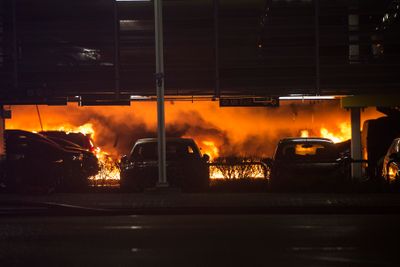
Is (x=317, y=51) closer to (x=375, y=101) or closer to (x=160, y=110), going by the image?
(x=375, y=101)

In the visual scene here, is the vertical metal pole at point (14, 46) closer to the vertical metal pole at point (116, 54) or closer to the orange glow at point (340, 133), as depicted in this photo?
the vertical metal pole at point (116, 54)

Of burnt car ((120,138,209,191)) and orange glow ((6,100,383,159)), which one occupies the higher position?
orange glow ((6,100,383,159))

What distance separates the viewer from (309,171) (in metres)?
14.5

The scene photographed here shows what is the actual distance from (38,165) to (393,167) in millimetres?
8840

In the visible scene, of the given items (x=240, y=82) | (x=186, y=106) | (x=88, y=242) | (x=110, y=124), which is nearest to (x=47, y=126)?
(x=110, y=124)

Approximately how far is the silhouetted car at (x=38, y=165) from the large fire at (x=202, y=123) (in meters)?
6.98

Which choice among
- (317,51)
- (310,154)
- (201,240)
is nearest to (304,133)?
(317,51)

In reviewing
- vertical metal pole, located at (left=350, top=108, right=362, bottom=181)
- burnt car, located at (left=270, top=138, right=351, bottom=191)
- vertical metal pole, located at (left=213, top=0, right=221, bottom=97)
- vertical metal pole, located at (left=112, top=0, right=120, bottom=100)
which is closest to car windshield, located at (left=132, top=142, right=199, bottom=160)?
burnt car, located at (left=270, top=138, right=351, bottom=191)

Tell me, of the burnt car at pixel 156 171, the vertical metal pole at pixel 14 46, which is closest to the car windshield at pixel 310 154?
the burnt car at pixel 156 171

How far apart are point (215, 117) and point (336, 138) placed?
15.0 feet

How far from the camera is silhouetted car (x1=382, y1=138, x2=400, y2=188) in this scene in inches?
572

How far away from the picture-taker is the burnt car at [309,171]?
1448cm

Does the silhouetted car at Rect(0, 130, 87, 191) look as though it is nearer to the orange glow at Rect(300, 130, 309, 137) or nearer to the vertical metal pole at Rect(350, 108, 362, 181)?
the vertical metal pole at Rect(350, 108, 362, 181)

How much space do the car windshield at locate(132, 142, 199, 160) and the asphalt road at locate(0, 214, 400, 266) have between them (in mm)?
3128
